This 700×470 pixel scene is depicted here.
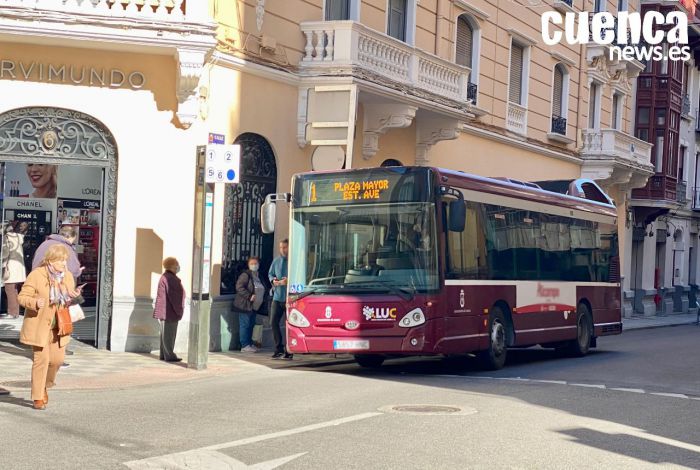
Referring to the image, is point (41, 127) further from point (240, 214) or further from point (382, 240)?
point (382, 240)

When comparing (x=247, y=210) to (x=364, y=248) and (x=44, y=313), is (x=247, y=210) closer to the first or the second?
(x=364, y=248)

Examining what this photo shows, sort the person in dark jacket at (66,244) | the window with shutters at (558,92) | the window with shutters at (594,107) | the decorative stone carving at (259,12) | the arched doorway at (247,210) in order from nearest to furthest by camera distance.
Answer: the person in dark jacket at (66,244) → the arched doorway at (247,210) → the decorative stone carving at (259,12) → the window with shutters at (558,92) → the window with shutters at (594,107)

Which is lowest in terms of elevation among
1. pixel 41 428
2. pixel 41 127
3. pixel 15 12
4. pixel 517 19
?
pixel 41 428

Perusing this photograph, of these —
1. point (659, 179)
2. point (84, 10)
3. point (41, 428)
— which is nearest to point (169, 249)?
point (84, 10)

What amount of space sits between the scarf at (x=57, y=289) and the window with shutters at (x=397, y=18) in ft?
46.2

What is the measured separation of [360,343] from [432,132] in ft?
34.2

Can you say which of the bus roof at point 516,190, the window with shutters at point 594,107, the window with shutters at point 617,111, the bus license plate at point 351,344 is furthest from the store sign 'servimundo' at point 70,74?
the window with shutters at point 617,111

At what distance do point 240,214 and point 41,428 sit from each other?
10412 mm

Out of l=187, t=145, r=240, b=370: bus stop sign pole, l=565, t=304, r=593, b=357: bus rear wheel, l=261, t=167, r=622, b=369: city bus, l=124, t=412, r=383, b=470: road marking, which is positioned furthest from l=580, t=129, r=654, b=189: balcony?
l=124, t=412, r=383, b=470: road marking

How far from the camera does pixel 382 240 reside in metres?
15.4

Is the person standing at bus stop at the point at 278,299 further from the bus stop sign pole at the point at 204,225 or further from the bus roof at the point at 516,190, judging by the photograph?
the bus roof at the point at 516,190

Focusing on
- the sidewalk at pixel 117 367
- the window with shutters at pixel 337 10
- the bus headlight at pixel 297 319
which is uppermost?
the window with shutters at pixel 337 10

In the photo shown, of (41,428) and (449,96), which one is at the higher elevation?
(449,96)

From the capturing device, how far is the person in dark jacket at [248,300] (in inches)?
744
